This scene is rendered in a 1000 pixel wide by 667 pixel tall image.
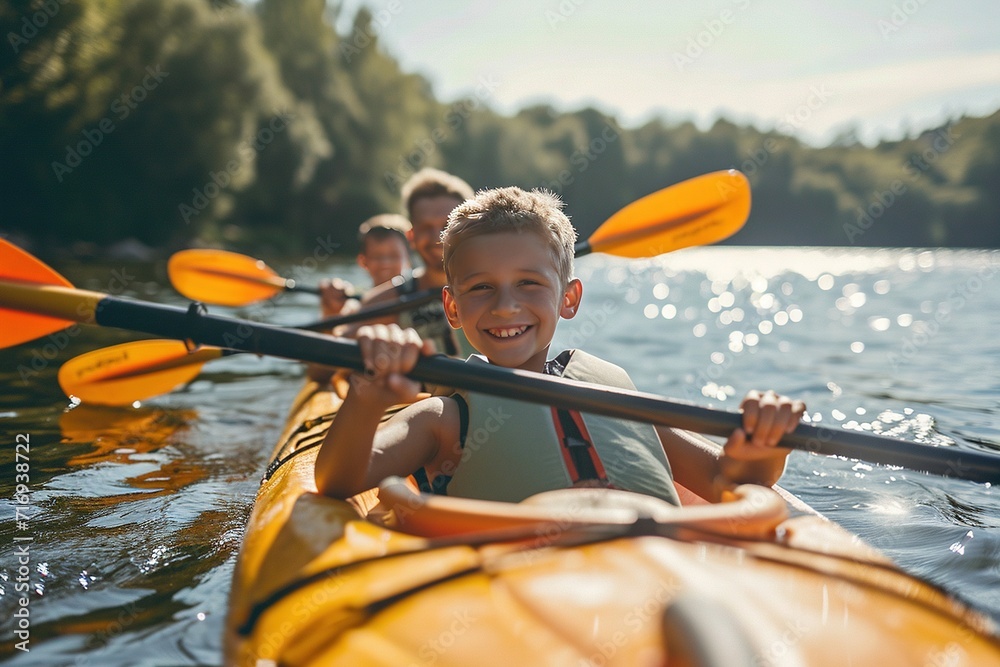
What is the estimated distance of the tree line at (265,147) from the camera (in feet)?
49.9

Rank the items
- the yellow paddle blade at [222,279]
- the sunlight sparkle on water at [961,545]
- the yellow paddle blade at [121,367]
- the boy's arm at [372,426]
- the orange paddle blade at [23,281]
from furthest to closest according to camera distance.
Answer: the yellow paddle blade at [222,279], the yellow paddle blade at [121,367], the sunlight sparkle on water at [961,545], the orange paddle blade at [23,281], the boy's arm at [372,426]

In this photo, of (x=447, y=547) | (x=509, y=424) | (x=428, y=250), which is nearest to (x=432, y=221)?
(x=428, y=250)

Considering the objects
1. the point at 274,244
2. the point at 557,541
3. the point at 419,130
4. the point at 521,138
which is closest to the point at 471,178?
the point at 521,138

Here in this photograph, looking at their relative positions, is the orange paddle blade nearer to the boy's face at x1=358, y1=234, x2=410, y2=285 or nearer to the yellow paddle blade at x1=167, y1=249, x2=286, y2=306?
the yellow paddle blade at x1=167, y1=249, x2=286, y2=306

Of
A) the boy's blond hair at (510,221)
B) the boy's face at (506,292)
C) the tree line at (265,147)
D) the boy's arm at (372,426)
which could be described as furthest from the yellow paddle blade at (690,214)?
the tree line at (265,147)

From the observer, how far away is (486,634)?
1.26 meters

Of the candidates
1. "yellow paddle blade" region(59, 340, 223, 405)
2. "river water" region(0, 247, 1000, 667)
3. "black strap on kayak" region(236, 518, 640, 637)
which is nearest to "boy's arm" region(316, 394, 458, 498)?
"black strap on kayak" region(236, 518, 640, 637)

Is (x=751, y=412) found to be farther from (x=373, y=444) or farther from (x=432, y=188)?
(x=432, y=188)

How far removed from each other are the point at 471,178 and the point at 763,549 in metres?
36.1

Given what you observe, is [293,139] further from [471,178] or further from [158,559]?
[158,559]

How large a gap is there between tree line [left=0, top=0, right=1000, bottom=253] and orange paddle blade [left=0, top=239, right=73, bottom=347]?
1358 centimetres

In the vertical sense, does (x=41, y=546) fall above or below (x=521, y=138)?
below

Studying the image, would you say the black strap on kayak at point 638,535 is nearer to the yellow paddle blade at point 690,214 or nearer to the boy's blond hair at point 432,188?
the yellow paddle blade at point 690,214

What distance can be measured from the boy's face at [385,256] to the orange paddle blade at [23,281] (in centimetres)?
307
